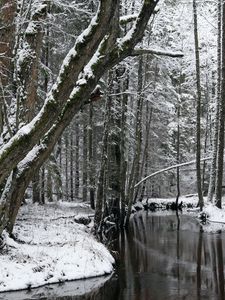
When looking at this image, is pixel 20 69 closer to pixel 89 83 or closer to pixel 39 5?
pixel 39 5

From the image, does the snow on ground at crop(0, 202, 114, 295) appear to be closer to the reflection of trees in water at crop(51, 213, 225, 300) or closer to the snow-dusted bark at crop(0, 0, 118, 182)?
the reflection of trees in water at crop(51, 213, 225, 300)

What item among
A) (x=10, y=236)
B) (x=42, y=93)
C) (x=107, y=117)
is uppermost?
(x=42, y=93)

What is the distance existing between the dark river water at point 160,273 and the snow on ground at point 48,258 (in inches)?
11.9

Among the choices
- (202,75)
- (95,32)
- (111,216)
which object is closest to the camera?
(95,32)

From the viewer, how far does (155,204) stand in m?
36.3

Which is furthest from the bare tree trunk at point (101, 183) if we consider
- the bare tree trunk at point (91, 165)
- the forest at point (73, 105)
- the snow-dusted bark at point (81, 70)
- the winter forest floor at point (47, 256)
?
the snow-dusted bark at point (81, 70)

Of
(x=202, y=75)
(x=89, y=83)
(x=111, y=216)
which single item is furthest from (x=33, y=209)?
(x=202, y=75)

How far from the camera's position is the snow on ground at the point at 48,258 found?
30.6 feet

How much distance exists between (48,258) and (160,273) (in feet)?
9.35

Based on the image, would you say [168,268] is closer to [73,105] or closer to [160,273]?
[160,273]

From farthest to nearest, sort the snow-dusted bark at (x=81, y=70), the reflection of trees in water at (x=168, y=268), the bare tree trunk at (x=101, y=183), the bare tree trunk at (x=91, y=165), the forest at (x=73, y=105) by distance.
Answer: the bare tree trunk at (x=91, y=165)
the bare tree trunk at (x=101, y=183)
the reflection of trees in water at (x=168, y=268)
the forest at (x=73, y=105)
the snow-dusted bark at (x=81, y=70)

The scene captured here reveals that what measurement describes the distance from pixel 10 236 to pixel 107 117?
6349mm

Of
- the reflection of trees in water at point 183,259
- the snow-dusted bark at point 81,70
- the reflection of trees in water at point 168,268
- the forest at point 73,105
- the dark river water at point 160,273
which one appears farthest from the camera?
the reflection of trees in water at point 183,259

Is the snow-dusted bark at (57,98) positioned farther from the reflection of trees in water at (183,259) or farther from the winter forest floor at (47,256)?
the reflection of trees in water at (183,259)
